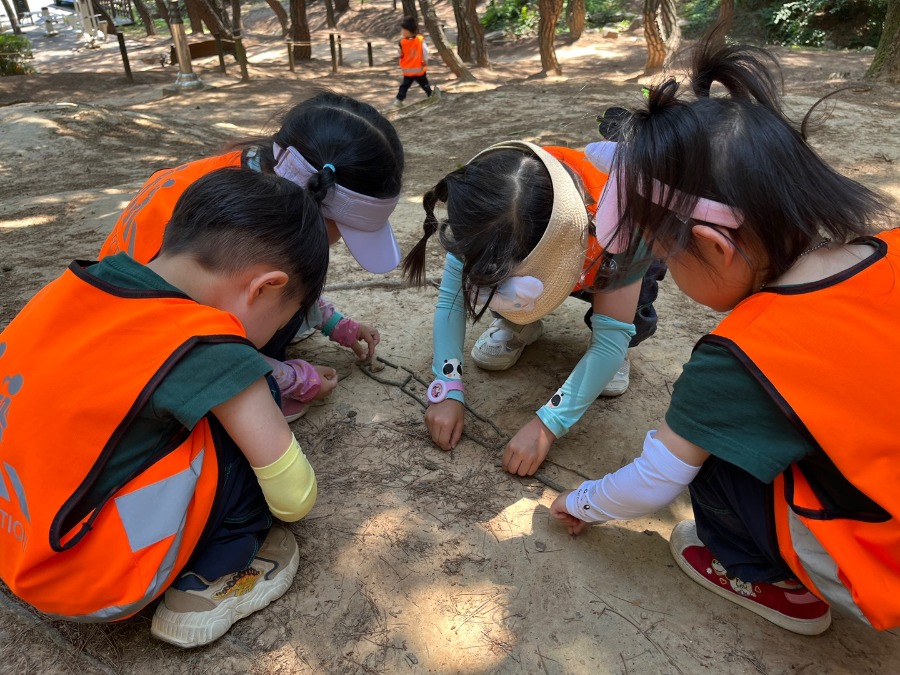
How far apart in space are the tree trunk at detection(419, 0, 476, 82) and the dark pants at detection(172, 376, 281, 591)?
9.36m

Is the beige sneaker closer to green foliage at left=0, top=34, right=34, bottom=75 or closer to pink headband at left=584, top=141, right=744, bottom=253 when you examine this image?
pink headband at left=584, top=141, right=744, bottom=253

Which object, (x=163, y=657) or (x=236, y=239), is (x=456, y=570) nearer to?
(x=163, y=657)

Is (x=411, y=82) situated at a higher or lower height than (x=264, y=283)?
lower

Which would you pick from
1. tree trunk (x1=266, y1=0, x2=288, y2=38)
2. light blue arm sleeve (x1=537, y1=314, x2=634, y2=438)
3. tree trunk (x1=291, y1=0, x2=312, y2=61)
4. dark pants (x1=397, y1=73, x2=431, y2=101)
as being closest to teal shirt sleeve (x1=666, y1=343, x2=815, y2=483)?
light blue arm sleeve (x1=537, y1=314, x2=634, y2=438)

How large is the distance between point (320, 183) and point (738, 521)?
4.09ft

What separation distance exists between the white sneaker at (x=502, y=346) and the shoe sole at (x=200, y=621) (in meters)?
1.12

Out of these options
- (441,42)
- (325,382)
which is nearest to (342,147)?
(325,382)

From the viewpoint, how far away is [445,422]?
6.11 feet

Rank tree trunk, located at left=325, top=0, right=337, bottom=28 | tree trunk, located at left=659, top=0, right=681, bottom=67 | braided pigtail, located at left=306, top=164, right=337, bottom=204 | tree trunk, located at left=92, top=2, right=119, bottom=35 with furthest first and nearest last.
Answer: tree trunk, located at left=92, top=2, right=119, bottom=35
tree trunk, located at left=325, top=0, right=337, bottom=28
tree trunk, located at left=659, top=0, right=681, bottom=67
braided pigtail, located at left=306, top=164, right=337, bottom=204

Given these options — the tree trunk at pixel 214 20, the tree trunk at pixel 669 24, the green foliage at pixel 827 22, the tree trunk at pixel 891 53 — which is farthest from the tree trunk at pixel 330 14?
the tree trunk at pixel 891 53

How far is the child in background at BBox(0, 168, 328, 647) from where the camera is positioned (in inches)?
43.0

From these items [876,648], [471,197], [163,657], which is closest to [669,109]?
[471,197]

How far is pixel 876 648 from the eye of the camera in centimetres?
130

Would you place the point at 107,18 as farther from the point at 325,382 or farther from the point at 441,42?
the point at 325,382
